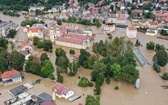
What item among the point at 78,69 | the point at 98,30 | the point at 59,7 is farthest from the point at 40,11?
the point at 78,69

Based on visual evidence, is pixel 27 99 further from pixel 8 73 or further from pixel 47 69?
pixel 8 73

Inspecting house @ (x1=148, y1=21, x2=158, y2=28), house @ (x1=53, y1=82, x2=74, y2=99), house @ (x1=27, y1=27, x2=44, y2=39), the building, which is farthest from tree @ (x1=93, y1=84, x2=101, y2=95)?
house @ (x1=148, y1=21, x2=158, y2=28)

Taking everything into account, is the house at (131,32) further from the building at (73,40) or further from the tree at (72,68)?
the tree at (72,68)

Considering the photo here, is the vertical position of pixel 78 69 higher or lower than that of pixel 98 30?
lower

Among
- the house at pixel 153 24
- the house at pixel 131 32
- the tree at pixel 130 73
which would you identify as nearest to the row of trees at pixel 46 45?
the tree at pixel 130 73

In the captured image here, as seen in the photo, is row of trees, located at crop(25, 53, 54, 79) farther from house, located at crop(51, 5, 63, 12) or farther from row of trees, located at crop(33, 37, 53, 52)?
house, located at crop(51, 5, 63, 12)

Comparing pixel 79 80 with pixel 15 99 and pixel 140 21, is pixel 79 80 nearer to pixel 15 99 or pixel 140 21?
pixel 15 99

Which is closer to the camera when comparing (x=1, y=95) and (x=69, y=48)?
(x=1, y=95)
